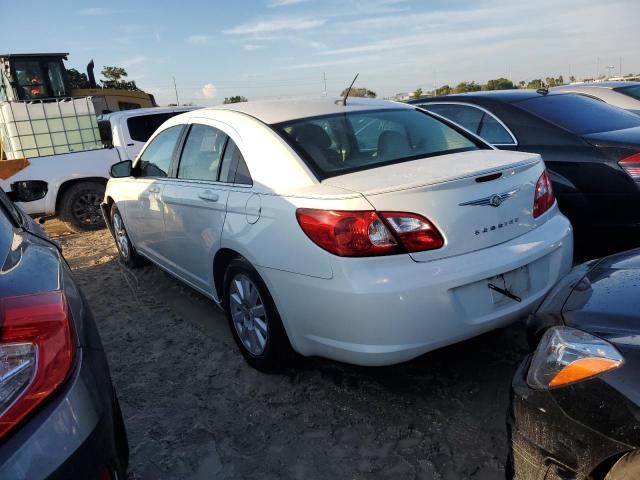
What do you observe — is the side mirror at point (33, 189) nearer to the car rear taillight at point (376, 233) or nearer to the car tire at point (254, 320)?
the car tire at point (254, 320)

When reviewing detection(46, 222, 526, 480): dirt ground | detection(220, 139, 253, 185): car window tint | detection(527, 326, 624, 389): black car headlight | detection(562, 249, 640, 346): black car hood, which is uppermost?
detection(220, 139, 253, 185): car window tint

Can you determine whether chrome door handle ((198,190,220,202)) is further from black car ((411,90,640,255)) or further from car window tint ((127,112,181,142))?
car window tint ((127,112,181,142))

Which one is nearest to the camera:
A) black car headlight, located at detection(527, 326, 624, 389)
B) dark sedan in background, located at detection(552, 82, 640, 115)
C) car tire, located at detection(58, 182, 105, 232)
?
black car headlight, located at detection(527, 326, 624, 389)

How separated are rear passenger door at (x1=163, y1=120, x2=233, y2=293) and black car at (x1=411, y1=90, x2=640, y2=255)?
254cm

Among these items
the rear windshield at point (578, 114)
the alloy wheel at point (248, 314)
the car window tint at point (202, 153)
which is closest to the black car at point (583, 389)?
the alloy wheel at point (248, 314)

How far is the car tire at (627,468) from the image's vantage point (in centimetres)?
133

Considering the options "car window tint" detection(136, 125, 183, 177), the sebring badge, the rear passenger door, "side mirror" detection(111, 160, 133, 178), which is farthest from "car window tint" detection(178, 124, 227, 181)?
the sebring badge

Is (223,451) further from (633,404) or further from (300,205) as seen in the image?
(633,404)

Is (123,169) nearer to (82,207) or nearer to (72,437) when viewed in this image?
(82,207)

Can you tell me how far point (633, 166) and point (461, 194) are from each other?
2072 millimetres

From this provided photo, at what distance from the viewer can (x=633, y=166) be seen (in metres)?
3.87

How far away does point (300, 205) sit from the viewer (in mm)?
2604

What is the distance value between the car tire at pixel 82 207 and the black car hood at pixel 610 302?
712 centimetres

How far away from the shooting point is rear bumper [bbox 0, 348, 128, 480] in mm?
1349
